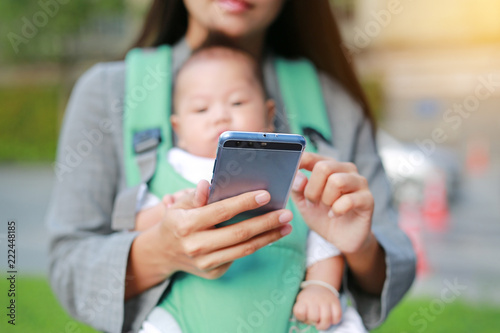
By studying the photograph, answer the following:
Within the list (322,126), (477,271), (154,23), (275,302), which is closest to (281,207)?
(275,302)

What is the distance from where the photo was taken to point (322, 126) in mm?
1582

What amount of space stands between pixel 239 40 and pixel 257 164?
0.65m

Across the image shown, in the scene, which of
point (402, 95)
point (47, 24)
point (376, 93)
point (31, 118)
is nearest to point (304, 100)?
point (47, 24)

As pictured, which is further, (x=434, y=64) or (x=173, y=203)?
(x=434, y=64)

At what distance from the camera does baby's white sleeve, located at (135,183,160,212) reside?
143cm

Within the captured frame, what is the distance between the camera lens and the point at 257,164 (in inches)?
45.2

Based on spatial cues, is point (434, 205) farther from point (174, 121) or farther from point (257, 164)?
point (257, 164)

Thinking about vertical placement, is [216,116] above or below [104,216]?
above

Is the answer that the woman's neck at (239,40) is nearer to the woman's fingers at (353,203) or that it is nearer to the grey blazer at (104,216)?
the grey blazer at (104,216)

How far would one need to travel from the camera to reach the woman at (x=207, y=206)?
1.23 m

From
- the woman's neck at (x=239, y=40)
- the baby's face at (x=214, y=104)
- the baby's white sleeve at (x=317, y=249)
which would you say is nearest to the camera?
→ the baby's white sleeve at (x=317, y=249)

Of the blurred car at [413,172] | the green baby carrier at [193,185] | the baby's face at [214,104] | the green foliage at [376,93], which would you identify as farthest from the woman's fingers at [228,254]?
the green foliage at [376,93]

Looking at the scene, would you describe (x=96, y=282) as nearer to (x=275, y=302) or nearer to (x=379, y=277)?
(x=275, y=302)

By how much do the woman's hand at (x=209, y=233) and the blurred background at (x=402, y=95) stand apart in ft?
18.7
